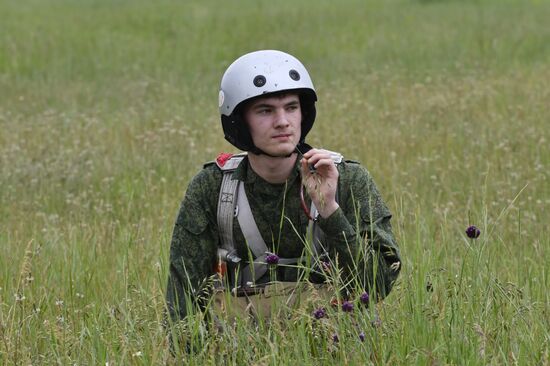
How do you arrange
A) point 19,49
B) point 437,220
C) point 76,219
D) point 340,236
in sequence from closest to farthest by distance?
point 340,236, point 437,220, point 76,219, point 19,49

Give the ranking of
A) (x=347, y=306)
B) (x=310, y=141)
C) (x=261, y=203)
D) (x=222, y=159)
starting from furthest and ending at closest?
(x=310, y=141) → (x=222, y=159) → (x=261, y=203) → (x=347, y=306)

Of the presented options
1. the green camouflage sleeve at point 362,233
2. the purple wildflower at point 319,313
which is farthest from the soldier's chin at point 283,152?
the purple wildflower at point 319,313

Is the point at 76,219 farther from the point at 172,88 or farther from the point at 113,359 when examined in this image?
the point at 172,88

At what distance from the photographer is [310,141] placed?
1069 cm

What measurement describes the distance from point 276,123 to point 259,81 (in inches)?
7.3

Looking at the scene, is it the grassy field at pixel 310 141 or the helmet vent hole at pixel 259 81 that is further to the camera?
the helmet vent hole at pixel 259 81

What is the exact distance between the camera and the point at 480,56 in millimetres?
17078

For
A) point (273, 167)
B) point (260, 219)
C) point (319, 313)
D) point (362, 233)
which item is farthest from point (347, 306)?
point (273, 167)

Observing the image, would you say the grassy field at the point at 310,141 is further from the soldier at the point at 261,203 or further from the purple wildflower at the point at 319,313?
the soldier at the point at 261,203

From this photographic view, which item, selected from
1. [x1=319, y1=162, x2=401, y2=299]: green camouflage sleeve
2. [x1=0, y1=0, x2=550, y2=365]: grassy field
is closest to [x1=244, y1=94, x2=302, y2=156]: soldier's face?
[x1=319, y1=162, x2=401, y2=299]: green camouflage sleeve

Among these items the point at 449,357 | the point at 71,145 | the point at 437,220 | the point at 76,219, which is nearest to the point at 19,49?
the point at 71,145

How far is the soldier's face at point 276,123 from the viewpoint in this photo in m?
4.64

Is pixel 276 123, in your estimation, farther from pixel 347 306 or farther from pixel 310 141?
pixel 310 141

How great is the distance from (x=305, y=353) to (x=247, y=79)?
4.39ft
